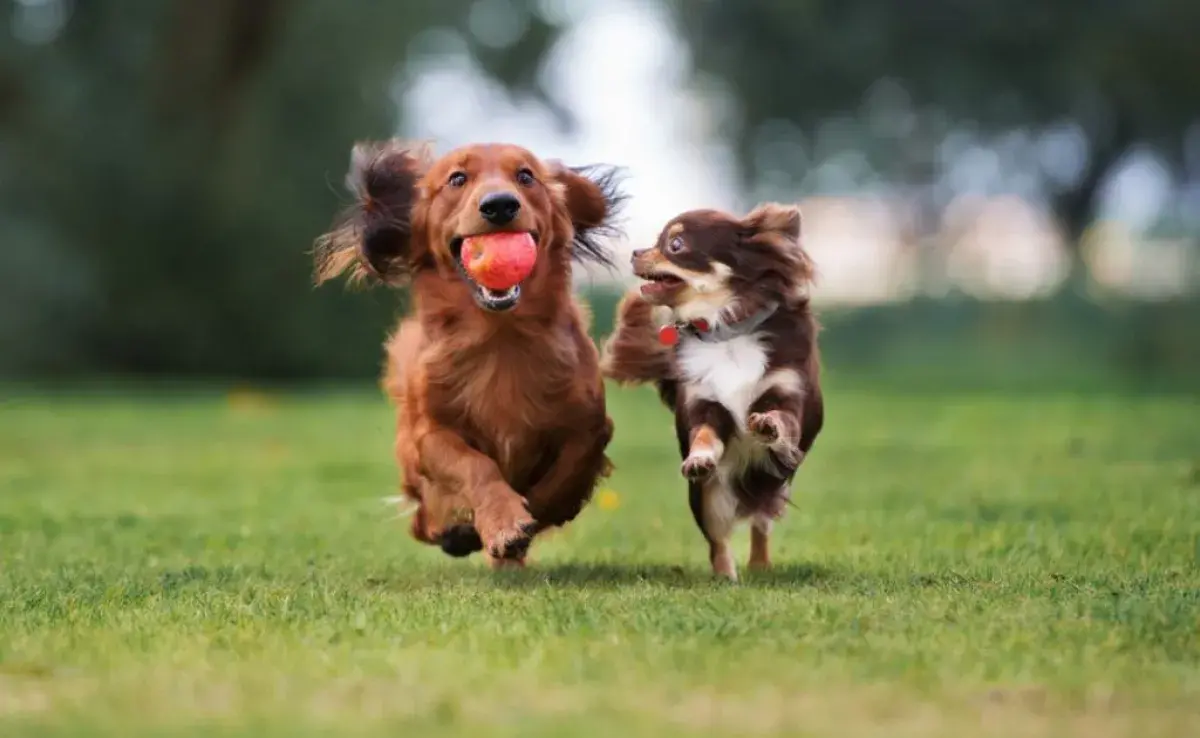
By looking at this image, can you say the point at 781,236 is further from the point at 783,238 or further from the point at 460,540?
the point at 460,540

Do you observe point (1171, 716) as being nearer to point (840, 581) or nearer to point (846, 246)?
point (840, 581)

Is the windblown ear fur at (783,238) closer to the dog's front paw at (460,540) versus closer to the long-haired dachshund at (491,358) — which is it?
the long-haired dachshund at (491,358)

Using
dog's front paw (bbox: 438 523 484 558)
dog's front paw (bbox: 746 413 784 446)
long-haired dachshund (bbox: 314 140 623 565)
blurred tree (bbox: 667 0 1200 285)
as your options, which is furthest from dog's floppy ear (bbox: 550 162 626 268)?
blurred tree (bbox: 667 0 1200 285)

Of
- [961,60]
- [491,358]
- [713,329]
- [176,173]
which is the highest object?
[961,60]

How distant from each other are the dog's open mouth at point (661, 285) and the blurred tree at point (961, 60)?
2134 cm

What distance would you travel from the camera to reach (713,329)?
5.67 metres

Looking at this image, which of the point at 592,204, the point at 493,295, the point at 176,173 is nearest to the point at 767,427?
the point at 493,295

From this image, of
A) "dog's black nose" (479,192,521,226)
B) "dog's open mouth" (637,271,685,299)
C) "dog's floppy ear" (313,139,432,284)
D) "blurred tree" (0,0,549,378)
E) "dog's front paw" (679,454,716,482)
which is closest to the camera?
"dog's front paw" (679,454,716,482)

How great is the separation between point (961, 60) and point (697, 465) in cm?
2332

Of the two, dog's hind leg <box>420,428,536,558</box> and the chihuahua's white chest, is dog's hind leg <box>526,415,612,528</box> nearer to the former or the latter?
dog's hind leg <box>420,428,536,558</box>

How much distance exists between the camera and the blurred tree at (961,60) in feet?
85.6

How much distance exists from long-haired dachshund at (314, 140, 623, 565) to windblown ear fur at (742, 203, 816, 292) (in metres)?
0.67

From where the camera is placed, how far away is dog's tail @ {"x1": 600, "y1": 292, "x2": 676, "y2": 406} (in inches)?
233

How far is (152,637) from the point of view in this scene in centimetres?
441
